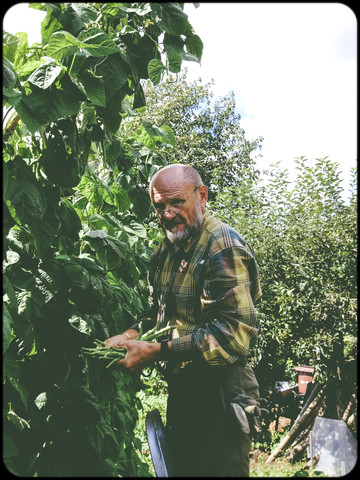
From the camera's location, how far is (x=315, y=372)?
5.88 feet

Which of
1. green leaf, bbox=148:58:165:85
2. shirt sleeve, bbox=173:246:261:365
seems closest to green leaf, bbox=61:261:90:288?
shirt sleeve, bbox=173:246:261:365

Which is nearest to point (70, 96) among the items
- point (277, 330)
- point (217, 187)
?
point (217, 187)

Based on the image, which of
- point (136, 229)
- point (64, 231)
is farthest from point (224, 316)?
point (136, 229)

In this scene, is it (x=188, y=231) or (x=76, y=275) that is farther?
(x=76, y=275)

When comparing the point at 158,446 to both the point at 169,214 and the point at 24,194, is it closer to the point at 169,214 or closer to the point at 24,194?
the point at 169,214

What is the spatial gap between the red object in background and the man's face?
619mm

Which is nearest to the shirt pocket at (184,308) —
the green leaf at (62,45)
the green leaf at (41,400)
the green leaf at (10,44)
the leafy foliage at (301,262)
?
the leafy foliage at (301,262)

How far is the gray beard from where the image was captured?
1704 mm

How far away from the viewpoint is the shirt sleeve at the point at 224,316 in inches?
60.5

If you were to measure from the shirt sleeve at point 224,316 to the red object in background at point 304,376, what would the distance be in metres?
0.27

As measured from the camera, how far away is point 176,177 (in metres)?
1.67

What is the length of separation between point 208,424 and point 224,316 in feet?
1.18

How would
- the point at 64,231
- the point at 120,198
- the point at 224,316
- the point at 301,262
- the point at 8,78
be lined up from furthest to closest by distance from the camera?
the point at 120,198, the point at 301,262, the point at 64,231, the point at 224,316, the point at 8,78

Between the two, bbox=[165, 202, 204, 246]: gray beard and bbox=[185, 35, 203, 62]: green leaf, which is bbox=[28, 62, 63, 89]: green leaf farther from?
bbox=[165, 202, 204, 246]: gray beard
